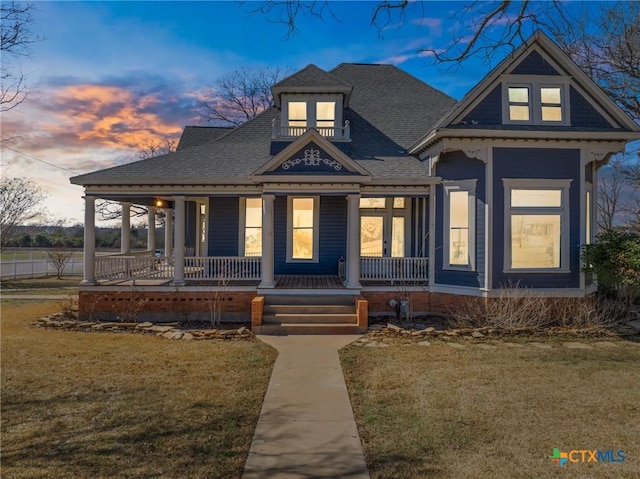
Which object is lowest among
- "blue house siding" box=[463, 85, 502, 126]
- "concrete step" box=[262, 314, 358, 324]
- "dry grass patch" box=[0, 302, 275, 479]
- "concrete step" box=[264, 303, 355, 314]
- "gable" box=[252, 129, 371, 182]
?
"dry grass patch" box=[0, 302, 275, 479]

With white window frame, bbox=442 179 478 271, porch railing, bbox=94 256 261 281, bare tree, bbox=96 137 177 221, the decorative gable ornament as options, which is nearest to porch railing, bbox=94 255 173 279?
porch railing, bbox=94 256 261 281

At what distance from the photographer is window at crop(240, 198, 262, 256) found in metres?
14.2

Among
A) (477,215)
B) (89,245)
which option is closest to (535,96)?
(477,215)

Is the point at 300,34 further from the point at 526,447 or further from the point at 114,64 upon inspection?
the point at 114,64

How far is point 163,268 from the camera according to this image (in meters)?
12.5

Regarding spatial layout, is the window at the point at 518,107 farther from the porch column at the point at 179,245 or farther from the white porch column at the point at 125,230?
the white porch column at the point at 125,230

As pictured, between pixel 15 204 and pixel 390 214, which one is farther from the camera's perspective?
pixel 15 204

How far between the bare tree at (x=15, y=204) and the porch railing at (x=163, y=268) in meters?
18.3

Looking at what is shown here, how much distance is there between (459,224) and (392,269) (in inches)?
95.8

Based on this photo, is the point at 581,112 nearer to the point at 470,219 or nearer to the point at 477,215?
the point at 477,215

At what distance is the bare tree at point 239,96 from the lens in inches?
1223

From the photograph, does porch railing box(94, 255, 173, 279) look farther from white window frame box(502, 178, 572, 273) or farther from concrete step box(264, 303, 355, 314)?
white window frame box(502, 178, 572, 273)

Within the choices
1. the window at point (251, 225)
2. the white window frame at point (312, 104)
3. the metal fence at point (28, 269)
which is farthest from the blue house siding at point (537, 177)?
the metal fence at point (28, 269)

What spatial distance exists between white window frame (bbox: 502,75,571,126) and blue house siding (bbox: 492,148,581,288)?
0.84 metres
